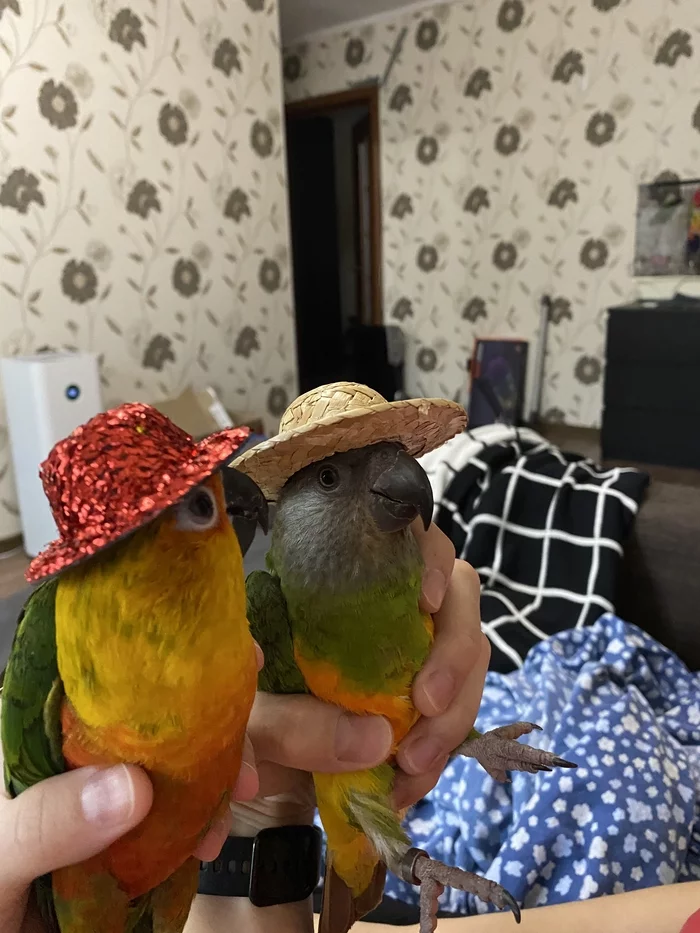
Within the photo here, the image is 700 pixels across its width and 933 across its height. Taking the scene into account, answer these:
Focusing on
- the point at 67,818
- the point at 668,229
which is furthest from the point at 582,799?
the point at 668,229

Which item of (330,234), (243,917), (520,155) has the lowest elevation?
(243,917)

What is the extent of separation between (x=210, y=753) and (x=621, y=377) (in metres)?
2.98

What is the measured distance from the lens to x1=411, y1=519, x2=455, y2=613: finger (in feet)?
1.82

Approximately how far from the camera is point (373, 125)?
3.88 m

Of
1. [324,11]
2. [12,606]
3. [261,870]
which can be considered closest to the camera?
[261,870]

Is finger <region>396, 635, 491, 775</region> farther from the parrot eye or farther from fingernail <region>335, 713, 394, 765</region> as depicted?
the parrot eye

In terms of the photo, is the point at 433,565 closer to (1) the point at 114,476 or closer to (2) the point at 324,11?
(1) the point at 114,476

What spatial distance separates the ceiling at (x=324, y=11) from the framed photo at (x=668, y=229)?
63.5 inches

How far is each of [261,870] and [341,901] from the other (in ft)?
0.27

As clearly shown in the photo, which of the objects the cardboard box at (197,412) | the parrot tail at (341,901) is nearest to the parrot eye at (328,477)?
the parrot tail at (341,901)

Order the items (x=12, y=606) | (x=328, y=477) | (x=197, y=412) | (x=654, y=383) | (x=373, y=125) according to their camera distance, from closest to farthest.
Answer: (x=328, y=477) → (x=12, y=606) → (x=197, y=412) → (x=654, y=383) → (x=373, y=125)

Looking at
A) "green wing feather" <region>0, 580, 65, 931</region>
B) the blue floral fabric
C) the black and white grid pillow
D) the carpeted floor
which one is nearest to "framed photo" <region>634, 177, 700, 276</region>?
the black and white grid pillow

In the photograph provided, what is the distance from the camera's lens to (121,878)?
0.38 metres

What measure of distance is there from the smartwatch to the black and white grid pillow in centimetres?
69
